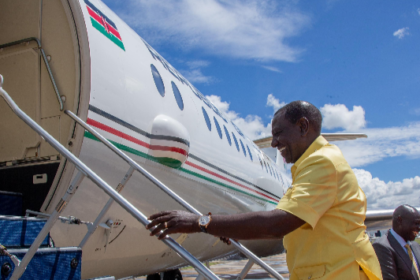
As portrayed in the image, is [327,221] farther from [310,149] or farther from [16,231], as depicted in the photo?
[16,231]

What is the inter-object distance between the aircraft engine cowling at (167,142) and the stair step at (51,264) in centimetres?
174

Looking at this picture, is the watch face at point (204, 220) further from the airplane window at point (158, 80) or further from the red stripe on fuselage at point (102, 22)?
the airplane window at point (158, 80)

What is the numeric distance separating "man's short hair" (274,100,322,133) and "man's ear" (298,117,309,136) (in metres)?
0.02

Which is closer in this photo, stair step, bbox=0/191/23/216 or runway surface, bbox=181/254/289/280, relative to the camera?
stair step, bbox=0/191/23/216

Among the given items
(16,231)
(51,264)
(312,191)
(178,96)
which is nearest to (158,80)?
(178,96)

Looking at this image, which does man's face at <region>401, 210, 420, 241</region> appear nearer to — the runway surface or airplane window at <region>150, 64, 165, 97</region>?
airplane window at <region>150, 64, 165, 97</region>

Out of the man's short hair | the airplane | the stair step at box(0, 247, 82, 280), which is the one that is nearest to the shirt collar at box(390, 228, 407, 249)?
the airplane

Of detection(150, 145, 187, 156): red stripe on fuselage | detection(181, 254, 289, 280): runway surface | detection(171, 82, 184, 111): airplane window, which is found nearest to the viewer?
detection(150, 145, 187, 156): red stripe on fuselage

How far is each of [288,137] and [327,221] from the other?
0.48 m

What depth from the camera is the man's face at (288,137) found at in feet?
6.53

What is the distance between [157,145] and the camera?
3.85 m

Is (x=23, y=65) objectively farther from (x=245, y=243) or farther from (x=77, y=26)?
(x=245, y=243)

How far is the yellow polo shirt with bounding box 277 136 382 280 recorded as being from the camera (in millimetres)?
1682

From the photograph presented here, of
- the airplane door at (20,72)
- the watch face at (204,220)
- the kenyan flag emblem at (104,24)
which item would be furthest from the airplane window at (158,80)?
the watch face at (204,220)
